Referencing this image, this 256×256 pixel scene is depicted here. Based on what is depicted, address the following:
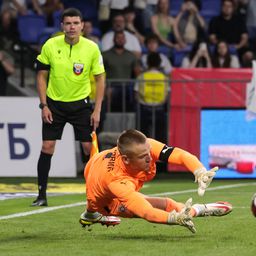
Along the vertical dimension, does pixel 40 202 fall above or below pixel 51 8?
below

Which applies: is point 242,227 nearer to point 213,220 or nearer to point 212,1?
point 213,220

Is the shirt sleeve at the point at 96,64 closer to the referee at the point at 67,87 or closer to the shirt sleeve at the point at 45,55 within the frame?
the referee at the point at 67,87

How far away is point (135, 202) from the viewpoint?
8977 mm

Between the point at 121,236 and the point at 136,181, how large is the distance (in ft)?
2.13

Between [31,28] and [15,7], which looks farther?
[15,7]

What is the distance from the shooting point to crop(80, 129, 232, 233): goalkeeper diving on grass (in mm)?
8906

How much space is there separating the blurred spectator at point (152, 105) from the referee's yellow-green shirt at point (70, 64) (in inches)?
213

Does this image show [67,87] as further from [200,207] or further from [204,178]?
[204,178]

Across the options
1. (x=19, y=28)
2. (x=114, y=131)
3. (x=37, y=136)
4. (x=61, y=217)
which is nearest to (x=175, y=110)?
(x=114, y=131)

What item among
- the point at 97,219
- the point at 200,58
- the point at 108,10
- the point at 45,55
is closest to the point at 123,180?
the point at 97,219

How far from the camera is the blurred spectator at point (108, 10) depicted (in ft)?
70.6

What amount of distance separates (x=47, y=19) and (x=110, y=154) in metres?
12.1

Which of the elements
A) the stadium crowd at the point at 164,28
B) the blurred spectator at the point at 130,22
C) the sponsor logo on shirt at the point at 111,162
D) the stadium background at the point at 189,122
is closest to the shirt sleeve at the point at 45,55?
the sponsor logo on shirt at the point at 111,162

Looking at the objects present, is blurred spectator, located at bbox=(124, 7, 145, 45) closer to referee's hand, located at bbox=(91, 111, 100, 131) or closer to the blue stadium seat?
the blue stadium seat
